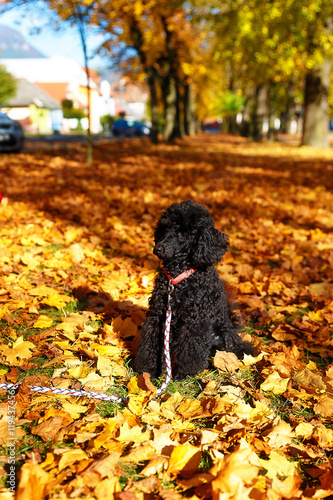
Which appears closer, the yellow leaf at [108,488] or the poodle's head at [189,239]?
the yellow leaf at [108,488]

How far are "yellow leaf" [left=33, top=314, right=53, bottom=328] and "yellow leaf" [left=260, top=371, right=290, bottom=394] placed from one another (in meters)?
1.79

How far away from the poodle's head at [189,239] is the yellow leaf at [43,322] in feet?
4.38

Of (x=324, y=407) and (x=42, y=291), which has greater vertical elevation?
(x=42, y=291)

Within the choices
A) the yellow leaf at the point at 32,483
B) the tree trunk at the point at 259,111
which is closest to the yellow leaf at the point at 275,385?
the yellow leaf at the point at 32,483

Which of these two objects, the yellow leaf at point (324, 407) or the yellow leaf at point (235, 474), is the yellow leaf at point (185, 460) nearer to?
the yellow leaf at point (235, 474)

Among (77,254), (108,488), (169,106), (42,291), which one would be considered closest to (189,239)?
(108,488)

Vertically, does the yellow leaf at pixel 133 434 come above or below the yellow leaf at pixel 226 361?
below

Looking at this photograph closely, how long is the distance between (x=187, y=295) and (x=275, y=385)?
2.78 ft

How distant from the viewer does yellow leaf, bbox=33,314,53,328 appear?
3.35 m

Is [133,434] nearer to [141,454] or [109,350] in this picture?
[141,454]

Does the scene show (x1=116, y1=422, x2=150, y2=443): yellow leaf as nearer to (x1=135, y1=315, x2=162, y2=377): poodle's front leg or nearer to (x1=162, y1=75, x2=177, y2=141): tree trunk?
(x1=135, y1=315, x2=162, y2=377): poodle's front leg

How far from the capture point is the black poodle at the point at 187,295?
2.58m

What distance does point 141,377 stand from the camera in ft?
8.90

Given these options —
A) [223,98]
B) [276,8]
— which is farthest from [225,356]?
[223,98]
